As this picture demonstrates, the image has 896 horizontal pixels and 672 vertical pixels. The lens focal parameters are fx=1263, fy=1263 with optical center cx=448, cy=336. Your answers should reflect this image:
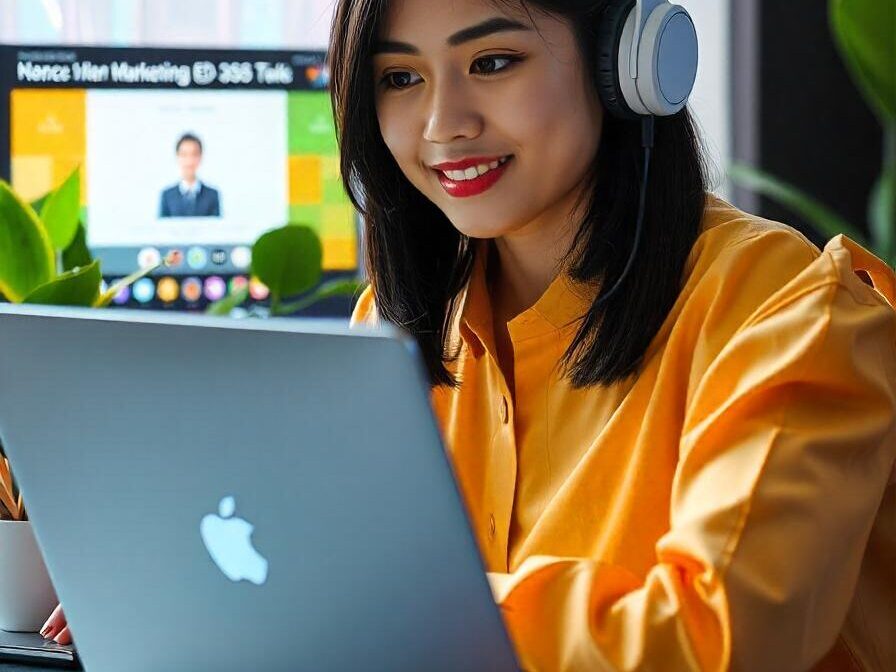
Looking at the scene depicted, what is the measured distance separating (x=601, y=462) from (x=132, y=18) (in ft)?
6.50

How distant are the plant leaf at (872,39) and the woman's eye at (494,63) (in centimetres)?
92

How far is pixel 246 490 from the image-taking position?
676 millimetres

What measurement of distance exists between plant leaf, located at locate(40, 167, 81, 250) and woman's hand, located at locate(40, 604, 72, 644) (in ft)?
1.30

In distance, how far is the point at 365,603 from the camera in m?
0.68

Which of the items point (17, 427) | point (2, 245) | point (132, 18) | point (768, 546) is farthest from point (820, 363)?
point (132, 18)

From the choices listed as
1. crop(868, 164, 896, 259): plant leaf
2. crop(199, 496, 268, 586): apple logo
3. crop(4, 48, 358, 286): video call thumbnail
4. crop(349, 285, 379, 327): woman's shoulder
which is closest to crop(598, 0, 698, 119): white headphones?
crop(349, 285, 379, 327): woman's shoulder

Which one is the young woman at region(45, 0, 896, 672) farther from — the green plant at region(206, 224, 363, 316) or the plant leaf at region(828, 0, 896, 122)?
the plant leaf at region(828, 0, 896, 122)

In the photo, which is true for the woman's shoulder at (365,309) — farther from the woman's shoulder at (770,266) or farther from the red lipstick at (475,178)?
the woman's shoulder at (770,266)

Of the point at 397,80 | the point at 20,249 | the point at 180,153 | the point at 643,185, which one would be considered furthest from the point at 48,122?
the point at 643,185

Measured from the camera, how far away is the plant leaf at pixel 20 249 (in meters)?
1.13

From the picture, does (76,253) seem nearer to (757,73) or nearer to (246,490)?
(246,490)

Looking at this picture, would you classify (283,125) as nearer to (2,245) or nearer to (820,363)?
(2,245)

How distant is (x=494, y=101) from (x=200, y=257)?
Answer: 2.66 feet

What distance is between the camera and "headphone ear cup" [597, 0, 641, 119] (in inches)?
40.9
